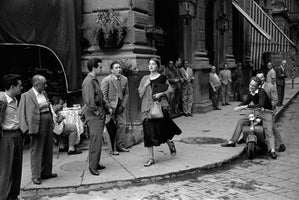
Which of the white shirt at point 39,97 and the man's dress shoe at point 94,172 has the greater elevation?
the white shirt at point 39,97

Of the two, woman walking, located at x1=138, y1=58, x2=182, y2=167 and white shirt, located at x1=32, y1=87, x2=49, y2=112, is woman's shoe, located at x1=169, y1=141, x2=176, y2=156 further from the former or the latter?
white shirt, located at x1=32, y1=87, x2=49, y2=112

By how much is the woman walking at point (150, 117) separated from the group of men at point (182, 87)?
5.54 m

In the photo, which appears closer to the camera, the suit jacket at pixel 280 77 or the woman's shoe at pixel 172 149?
the woman's shoe at pixel 172 149

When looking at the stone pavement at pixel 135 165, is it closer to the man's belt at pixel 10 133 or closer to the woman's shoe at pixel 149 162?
the woman's shoe at pixel 149 162

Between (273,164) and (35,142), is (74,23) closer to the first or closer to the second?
(35,142)

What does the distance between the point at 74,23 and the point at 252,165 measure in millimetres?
5462

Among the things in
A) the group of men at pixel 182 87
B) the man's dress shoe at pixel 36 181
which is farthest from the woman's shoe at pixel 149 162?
the group of men at pixel 182 87

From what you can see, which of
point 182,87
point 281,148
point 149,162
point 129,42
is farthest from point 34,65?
point 281,148

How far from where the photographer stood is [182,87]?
1360 centimetres

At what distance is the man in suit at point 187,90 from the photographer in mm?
13484

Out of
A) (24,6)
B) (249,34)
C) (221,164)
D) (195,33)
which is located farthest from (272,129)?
(249,34)

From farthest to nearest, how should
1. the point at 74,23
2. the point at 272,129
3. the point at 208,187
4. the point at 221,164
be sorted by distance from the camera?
1. the point at 74,23
2. the point at 272,129
3. the point at 221,164
4. the point at 208,187

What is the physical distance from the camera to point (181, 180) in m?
6.66

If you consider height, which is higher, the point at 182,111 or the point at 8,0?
the point at 8,0
